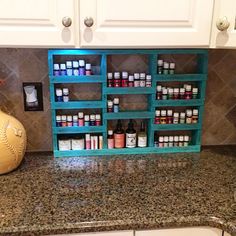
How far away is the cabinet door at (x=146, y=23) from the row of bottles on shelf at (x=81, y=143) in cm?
51

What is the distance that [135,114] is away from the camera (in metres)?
1.40

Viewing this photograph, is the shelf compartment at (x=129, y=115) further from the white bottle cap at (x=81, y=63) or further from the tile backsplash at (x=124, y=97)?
the white bottle cap at (x=81, y=63)

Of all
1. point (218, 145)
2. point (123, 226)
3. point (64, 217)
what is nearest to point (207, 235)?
point (123, 226)

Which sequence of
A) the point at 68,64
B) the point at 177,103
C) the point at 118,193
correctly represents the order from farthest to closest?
the point at 177,103 → the point at 68,64 → the point at 118,193

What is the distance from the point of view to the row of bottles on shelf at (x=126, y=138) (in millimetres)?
1423

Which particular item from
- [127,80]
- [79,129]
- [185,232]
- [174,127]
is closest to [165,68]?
[127,80]

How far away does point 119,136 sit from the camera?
4.66ft

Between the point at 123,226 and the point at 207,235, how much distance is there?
285mm

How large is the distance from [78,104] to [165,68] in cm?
44

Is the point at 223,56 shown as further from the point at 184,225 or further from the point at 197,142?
the point at 184,225

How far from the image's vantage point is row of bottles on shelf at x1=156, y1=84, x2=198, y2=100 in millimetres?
1396

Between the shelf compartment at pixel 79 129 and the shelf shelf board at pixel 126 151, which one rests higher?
the shelf compartment at pixel 79 129

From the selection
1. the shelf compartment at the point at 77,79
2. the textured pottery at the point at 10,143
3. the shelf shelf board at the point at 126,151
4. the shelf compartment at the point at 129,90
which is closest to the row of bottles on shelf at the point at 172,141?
the shelf shelf board at the point at 126,151

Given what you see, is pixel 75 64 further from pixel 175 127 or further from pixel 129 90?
pixel 175 127
